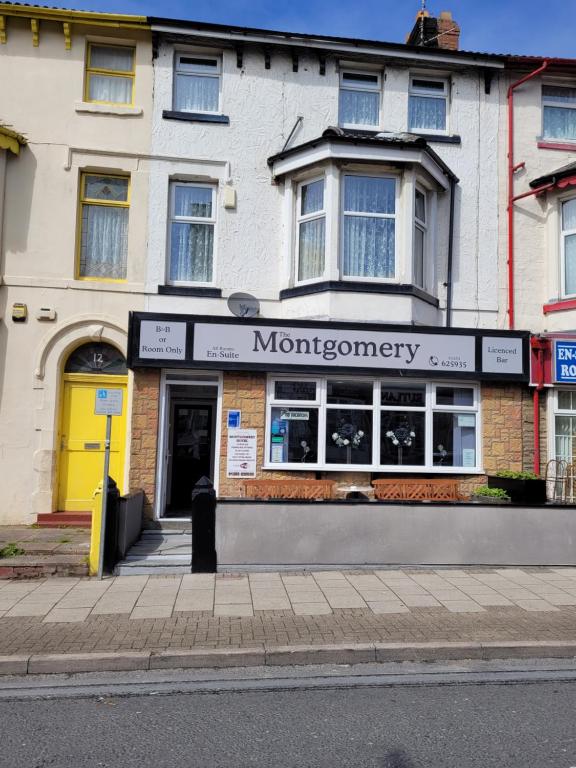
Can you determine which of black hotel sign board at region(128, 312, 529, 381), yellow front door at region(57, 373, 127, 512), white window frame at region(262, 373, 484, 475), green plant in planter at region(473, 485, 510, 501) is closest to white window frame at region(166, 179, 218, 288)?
black hotel sign board at region(128, 312, 529, 381)

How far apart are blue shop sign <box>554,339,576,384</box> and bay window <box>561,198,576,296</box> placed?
1071mm

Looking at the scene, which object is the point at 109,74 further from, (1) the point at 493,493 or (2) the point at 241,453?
(1) the point at 493,493

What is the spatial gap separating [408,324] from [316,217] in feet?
7.93

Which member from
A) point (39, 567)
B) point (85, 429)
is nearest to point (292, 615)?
point (39, 567)

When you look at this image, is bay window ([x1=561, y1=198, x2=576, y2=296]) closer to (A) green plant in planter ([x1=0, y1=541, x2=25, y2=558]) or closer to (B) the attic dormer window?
(B) the attic dormer window

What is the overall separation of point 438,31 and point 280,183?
5123mm

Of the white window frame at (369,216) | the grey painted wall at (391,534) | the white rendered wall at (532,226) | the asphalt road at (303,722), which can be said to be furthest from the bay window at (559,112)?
the asphalt road at (303,722)

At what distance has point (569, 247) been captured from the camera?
11.1 meters

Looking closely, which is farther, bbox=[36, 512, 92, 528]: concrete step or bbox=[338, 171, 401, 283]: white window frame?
bbox=[338, 171, 401, 283]: white window frame

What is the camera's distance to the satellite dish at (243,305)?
33.8ft

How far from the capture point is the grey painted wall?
7.96 meters

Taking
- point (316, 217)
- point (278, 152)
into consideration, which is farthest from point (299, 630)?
point (278, 152)

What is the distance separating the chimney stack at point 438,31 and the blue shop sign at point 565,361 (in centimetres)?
644

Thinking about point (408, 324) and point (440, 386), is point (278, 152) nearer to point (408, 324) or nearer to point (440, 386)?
point (408, 324)
